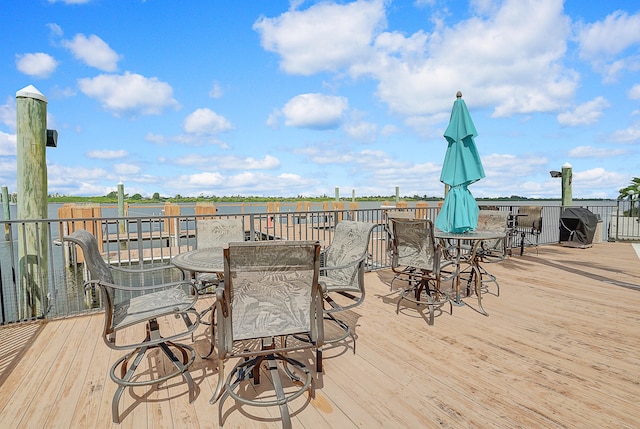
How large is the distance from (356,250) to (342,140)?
18362mm

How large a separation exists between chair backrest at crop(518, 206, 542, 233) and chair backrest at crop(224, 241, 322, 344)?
7338 mm

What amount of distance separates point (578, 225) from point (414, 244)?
7.52m

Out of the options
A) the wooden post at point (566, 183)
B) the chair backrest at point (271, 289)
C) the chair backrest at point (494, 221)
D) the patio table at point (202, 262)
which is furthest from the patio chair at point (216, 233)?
the wooden post at point (566, 183)

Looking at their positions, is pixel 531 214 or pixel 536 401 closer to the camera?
pixel 536 401

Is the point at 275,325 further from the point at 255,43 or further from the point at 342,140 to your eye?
the point at 342,140

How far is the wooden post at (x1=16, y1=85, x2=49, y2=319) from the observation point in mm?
3928

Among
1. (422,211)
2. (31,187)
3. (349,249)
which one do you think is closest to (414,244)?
(349,249)

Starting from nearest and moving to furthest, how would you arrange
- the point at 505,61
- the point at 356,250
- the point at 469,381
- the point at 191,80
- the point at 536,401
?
1. the point at 536,401
2. the point at 469,381
3. the point at 356,250
4. the point at 505,61
5. the point at 191,80

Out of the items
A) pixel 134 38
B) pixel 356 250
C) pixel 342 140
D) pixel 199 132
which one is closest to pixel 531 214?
pixel 356 250

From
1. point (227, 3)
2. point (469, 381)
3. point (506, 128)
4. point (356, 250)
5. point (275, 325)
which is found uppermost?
point (227, 3)

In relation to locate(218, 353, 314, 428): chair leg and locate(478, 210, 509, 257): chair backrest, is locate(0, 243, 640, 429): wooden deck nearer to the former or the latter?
locate(218, 353, 314, 428): chair leg

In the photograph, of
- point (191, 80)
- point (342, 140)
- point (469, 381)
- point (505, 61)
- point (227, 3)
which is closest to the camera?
point (469, 381)

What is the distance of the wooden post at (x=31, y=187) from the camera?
155 inches

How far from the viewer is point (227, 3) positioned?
7.77m
